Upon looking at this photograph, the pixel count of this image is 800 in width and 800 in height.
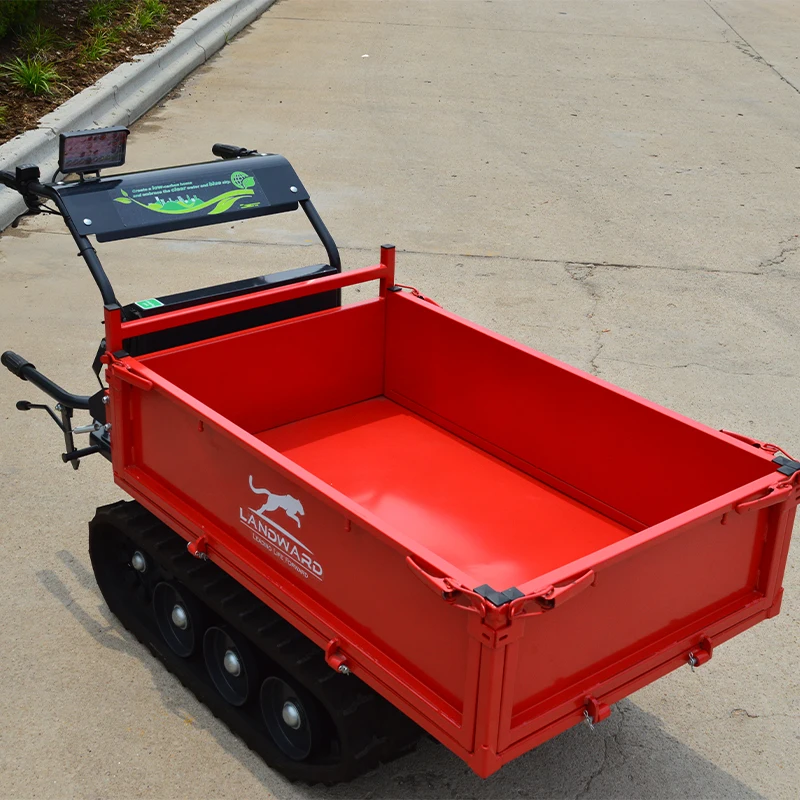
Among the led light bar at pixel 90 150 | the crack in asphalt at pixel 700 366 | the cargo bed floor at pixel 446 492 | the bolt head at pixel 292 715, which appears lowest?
the bolt head at pixel 292 715

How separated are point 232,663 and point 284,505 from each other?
2.72ft

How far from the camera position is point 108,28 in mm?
11992

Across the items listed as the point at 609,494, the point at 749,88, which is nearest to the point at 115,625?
the point at 609,494

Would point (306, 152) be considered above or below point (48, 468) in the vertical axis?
above

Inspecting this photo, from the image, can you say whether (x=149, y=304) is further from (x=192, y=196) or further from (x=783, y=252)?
(x=783, y=252)

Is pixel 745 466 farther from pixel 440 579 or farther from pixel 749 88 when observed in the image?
pixel 749 88

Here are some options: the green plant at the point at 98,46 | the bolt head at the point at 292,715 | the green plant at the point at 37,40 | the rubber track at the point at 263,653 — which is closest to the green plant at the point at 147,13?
the green plant at the point at 98,46

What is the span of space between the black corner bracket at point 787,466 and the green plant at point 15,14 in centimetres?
929

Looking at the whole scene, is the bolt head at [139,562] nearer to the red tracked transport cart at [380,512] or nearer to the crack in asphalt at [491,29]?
the red tracked transport cart at [380,512]

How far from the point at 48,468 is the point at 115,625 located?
1271 millimetres

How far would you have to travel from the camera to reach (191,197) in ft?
15.5

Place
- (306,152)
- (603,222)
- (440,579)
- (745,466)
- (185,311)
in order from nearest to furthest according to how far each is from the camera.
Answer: (440,579) → (745,466) → (185,311) → (603,222) → (306,152)

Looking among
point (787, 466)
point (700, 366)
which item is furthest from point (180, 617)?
point (700, 366)

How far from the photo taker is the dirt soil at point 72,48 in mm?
10037
